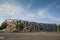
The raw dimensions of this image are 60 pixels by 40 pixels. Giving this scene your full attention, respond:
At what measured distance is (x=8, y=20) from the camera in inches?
5468

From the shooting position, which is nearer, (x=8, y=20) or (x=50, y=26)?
(x=8, y=20)

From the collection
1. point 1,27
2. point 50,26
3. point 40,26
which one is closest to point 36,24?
point 40,26

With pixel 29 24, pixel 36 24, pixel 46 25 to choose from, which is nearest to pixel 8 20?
pixel 29 24

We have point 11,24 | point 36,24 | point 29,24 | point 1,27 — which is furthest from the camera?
point 36,24

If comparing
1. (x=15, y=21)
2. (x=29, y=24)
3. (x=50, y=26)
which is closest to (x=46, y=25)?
(x=50, y=26)

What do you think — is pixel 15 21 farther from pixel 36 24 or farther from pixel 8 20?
pixel 36 24

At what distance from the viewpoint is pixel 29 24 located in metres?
143

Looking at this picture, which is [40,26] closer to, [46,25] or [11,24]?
[46,25]

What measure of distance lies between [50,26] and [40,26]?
14280 mm

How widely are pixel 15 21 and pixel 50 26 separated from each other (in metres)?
42.4

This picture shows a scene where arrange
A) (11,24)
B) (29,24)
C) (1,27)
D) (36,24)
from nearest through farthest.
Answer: (1,27) < (11,24) < (29,24) < (36,24)

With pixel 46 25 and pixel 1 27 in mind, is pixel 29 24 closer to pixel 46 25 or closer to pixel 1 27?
pixel 46 25

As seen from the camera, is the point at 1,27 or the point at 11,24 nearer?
the point at 1,27

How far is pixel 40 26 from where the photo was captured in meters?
154
